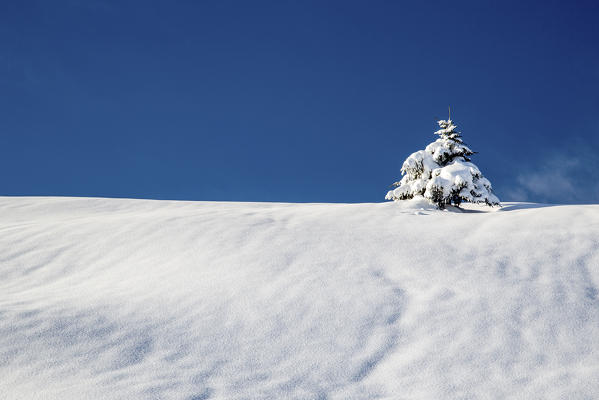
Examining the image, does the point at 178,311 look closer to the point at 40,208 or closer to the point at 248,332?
the point at 248,332

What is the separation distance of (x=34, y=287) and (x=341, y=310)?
5.02 metres

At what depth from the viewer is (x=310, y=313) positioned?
5281 mm

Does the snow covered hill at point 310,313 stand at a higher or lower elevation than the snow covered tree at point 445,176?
lower

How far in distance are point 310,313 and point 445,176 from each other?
7.85 meters

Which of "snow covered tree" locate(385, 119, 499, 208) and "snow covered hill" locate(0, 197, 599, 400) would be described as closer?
"snow covered hill" locate(0, 197, 599, 400)

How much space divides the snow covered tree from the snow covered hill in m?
2.81

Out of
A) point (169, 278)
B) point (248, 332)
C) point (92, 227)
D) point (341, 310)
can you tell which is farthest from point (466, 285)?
point (92, 227)

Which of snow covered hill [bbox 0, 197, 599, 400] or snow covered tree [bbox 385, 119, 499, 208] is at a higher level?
snow covered tree [bbox 385, 119, 499, 208]

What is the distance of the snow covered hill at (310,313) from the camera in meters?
3.95

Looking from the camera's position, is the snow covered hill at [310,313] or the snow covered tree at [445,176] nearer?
the snow covered hill at [310,313]

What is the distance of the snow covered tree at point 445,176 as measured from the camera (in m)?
11.6

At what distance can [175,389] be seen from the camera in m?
3.82

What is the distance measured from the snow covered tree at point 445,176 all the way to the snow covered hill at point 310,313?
2807mm

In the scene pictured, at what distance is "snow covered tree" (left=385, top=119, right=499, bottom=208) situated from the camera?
11.6 metres
